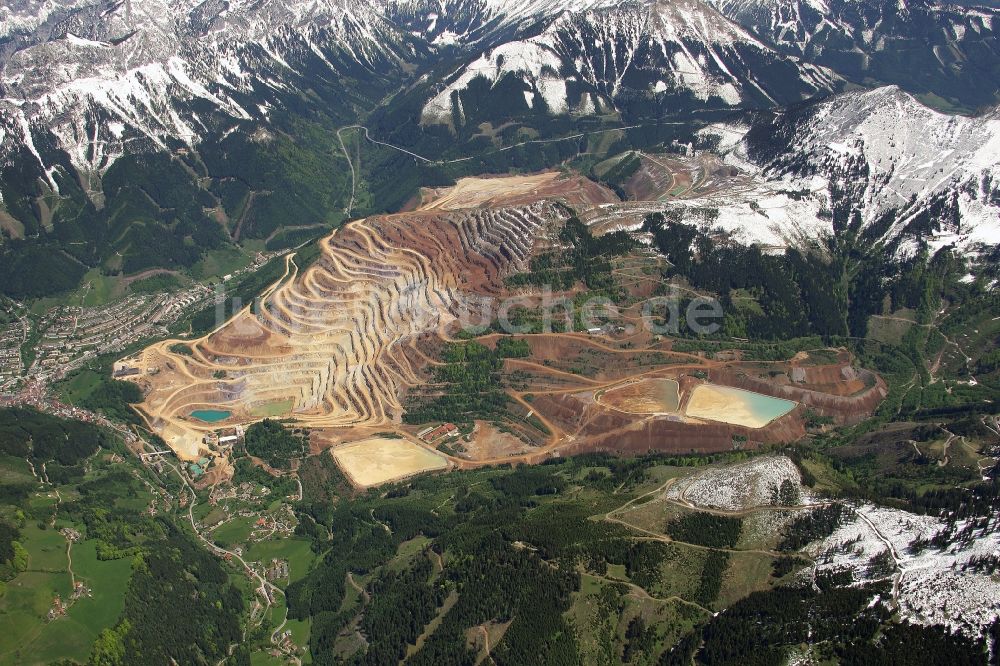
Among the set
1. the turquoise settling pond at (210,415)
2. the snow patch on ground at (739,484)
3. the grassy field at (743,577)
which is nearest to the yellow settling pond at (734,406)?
the snow patch on ground at (739,484)

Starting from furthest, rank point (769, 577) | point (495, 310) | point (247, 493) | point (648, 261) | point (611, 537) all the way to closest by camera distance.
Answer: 1. point (648, 261)
2. point (495, 310)
3. point (247, 493)
4. point (611, 537)
5. point (769, 577)

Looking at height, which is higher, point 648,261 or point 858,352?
point 648,261

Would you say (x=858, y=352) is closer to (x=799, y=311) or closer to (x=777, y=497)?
(x=799, y=311)

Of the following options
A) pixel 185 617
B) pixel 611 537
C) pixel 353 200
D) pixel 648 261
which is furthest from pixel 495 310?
pixel 353 200

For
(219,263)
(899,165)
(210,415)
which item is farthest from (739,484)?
(219,263)

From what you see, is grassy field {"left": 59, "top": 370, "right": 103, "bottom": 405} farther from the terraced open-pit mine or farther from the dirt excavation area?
the dirt excavation area

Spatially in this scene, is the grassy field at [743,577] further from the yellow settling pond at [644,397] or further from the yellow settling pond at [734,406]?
the yellow settling pond at [644,397]

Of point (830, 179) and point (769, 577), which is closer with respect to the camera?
point (769, 577)
